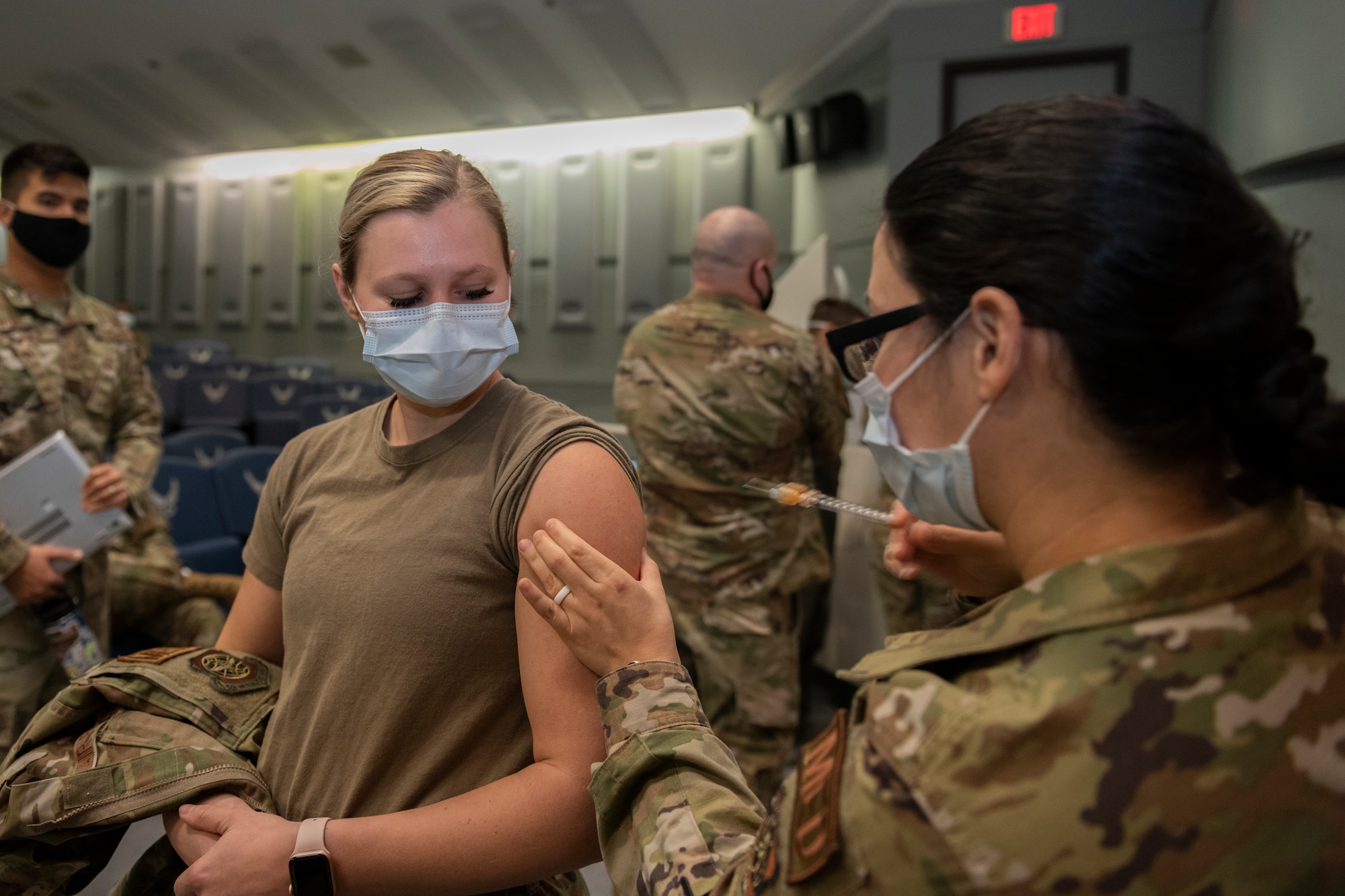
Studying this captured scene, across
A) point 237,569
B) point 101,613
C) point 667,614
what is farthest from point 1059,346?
point 237,569

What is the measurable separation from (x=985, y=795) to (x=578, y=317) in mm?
8542

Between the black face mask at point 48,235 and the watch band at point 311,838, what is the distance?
76.5 inches

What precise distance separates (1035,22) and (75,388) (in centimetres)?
493

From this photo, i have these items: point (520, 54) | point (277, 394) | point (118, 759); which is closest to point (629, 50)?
point (520, 54)

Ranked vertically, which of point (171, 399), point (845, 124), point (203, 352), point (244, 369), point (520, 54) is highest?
point (520, 54)

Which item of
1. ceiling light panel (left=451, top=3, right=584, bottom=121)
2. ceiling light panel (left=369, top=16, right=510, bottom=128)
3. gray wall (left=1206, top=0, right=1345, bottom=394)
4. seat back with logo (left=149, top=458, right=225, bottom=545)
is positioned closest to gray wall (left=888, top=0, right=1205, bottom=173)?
gray wall (left=1206, top=0, right=1345, bottom=394)

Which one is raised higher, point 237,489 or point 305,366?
point 237,489

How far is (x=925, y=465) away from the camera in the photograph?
81cm

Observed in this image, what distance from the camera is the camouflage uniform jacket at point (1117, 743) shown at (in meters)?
0.56

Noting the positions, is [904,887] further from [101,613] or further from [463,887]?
[101,613]

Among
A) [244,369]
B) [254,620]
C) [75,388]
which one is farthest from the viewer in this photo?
[244,369]

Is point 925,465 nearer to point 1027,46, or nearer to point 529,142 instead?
point 1027,46

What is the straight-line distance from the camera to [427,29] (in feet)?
23.6

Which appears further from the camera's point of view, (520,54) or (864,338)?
(520,54)
